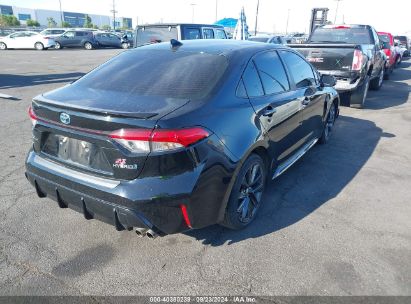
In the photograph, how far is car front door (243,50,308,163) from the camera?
3104 millimetres

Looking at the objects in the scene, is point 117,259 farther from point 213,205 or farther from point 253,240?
point 253,240

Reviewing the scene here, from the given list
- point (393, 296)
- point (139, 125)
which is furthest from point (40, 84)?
point (393, 296)

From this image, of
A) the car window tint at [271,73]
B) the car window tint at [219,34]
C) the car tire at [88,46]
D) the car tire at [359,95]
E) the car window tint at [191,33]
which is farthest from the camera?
the car tire at [88,46]

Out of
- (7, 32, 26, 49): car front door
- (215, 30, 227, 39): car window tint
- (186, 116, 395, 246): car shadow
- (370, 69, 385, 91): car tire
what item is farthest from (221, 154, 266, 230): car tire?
(7, 32, 26, 49): car front door

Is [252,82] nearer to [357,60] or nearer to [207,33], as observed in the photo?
[357,60]

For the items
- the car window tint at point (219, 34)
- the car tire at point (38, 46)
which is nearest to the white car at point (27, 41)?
the car tire at point (38, 46)

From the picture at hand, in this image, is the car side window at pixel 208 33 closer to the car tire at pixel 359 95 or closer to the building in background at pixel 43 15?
the car tire at pixel 359 95

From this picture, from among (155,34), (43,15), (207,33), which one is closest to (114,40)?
(155,34)

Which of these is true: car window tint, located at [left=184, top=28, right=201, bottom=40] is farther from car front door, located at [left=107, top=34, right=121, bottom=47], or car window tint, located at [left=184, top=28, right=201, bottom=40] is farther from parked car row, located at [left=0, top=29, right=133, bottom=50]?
car front door, located at [left=107, top=34, right=121, bottom=47]

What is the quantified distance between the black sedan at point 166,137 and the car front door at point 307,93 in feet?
Answer: 1.67

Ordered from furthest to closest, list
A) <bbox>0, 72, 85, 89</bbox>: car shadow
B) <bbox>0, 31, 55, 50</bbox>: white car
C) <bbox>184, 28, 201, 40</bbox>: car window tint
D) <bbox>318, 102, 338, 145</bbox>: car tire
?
1. <bbox>0, 31, 55, 50</bbox>: white car
2. <bbox>0, 72, 85, 89</bbox>: car shadow
3. <bbox>184, 28, 201, 40</bbox>: car window tint
4. <bbox>318, 102, 338, 145</bbox>: car tire

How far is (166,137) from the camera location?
2.24 metres

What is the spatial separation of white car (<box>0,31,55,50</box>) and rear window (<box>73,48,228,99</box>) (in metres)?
28.5

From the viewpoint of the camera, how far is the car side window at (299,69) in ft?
12.9
